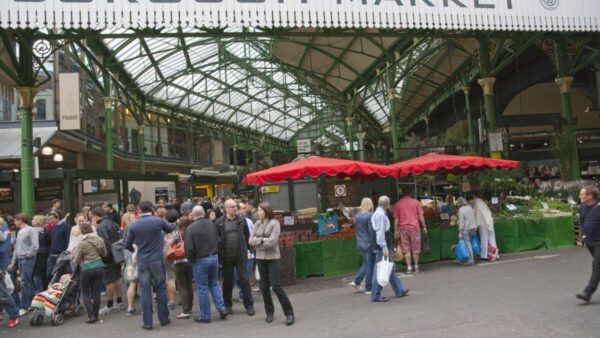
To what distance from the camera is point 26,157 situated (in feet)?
34.5

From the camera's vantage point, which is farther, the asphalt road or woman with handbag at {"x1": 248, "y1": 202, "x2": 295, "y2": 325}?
woman with handbag at {"x1": 248, "y1": 202, "x2": 295, "y2": 325}

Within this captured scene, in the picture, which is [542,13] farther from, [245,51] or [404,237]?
[245,51]

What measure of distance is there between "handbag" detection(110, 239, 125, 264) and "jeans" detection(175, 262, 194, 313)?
1.05 m

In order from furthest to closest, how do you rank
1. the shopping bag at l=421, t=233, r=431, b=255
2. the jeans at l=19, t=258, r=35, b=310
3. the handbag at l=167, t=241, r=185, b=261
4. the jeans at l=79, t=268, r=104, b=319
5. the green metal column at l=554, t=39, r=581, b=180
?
1. the green metal column at l=554, t=39, r=581, b=180
2. the shopping bag at l=421, t=233, r=431, b=255
3. the jeans at l=19, t=258, r=35, b=310
4. the handbag at l=167, t=241, r=185, b=261
5. the jeans at l=79, t=268, r=104, b=319

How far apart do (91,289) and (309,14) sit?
619 centimetres

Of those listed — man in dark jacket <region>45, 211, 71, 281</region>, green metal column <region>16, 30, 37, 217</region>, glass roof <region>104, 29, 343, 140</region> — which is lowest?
man in dark jacket <region>45, 211, 71, 281</region>

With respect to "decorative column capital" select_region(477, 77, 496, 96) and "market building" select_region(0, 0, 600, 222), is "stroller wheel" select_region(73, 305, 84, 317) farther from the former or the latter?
"decorative column capital" select_region(477, 77, 496, 96)

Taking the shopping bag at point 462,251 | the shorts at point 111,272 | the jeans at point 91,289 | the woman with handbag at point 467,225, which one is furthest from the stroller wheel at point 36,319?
the woman with handbag at point 467,225

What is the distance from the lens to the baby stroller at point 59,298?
23.5 ft

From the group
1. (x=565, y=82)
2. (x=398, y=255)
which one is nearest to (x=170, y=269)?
(x=398, y=255)

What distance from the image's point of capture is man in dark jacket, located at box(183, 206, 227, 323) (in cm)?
664

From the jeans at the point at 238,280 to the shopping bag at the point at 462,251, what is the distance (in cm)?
504

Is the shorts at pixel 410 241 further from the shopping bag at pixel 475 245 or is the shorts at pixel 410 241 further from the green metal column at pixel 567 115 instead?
the green metal column at pixel 567 115

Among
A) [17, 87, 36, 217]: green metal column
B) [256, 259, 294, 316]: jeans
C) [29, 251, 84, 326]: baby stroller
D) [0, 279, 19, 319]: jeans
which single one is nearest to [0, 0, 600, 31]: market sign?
[17, 87, 36, 217]: green metal column
